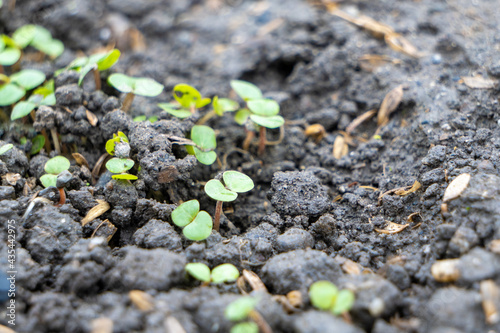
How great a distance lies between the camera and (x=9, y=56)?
2451 mm

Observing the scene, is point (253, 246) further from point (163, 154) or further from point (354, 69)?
point (354, 69)

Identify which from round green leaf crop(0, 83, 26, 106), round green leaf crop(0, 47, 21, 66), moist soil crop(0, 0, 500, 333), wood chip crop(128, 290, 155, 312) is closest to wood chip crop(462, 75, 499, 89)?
moist soil crop(0, 0, 500, 333)

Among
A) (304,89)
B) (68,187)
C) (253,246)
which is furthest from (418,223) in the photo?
(68,187)

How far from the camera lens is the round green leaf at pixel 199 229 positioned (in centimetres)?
169

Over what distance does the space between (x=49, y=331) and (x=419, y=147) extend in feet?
6.34

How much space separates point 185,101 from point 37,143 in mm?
868

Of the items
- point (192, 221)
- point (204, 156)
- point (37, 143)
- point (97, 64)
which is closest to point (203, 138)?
point (204, 156)

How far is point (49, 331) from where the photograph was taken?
1364 mm

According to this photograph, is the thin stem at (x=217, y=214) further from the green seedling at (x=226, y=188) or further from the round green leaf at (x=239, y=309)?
the round green leaf at (x=239, y=309)

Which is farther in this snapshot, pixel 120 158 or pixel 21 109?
pixel 21 109

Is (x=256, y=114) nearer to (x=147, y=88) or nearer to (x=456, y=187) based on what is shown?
(x=147, y=88)

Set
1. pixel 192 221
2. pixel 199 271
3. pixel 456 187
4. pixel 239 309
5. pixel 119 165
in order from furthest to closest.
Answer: pixel 119 165 < pixel 192 221 < pixel 456 187 < pixel 199 271 < pixel 239 309

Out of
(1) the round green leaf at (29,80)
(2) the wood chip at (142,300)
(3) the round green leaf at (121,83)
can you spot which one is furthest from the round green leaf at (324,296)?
(1) the round green leaf at (29,80)

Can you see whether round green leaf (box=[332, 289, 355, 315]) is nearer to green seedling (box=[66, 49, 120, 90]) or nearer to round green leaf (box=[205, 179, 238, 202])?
round green leaf (box=[205, 179, 238, 202])
